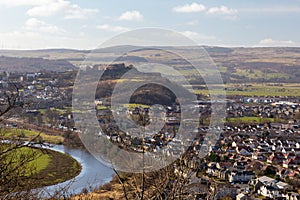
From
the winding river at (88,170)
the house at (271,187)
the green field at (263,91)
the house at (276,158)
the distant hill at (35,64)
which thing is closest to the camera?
the winding river at (88,170)

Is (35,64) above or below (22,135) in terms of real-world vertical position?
below

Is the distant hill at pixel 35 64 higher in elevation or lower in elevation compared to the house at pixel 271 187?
higher

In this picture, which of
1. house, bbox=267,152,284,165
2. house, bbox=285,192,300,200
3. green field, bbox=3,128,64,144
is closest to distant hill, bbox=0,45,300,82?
green field, bbox=3,128,64,144

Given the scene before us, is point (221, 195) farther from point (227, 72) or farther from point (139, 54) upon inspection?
point (227, 72)

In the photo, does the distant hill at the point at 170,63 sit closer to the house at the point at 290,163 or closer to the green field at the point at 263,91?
the green field at the point at 263,91

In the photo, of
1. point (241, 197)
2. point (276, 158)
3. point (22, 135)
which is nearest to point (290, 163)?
point (276, 158)

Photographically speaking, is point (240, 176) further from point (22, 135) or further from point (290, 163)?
point (22, 135)

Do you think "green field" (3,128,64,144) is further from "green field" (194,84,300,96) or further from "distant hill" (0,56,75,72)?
"distant hill" (0,56,75,72)

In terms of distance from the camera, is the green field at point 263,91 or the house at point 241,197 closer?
the house at point 241,197

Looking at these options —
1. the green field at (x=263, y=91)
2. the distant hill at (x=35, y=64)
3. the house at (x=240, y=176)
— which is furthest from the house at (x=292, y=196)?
the distant hill at (x=35, y=64)

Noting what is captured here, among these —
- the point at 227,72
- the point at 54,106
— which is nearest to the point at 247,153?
the point at 54,106

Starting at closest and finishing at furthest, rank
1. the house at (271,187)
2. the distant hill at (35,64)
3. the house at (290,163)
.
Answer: the house at (271,187)
the house at (290,163)
the distant hill at (35,64)
